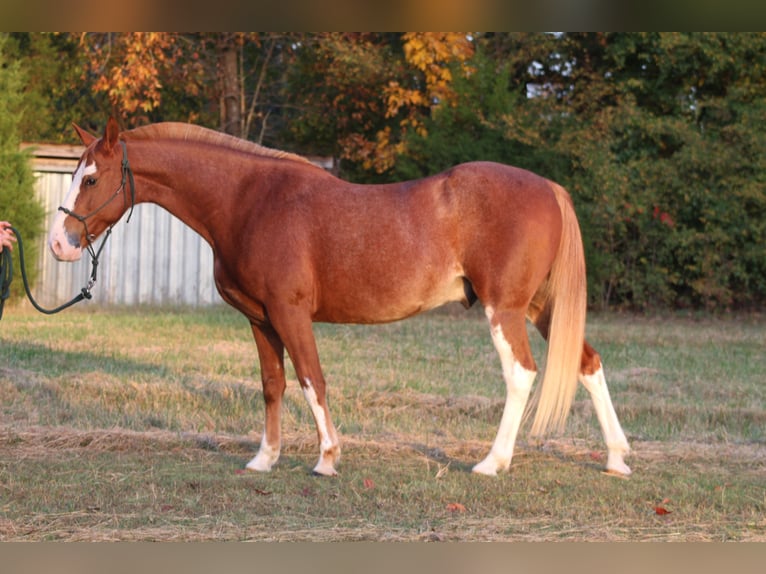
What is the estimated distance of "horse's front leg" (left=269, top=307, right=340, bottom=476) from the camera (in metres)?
5.04

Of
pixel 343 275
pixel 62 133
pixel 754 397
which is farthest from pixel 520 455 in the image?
pixel 62 133

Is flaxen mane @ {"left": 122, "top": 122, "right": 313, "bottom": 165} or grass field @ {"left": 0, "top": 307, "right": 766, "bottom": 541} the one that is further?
flaxen mane @ {"left": 122, "top": 122, "right": 313, "bottom": 165}

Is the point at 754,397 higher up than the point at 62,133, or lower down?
lower down

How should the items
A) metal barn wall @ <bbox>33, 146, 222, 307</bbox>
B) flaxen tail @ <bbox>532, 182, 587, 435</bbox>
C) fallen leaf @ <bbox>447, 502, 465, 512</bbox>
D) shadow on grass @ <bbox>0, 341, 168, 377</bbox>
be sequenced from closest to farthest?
1. fallen leaf @ <bbox>447, 502, 465, 512</bbox>
2. flaxen tail @ <bbox>532, 182, 587, 435</bbox>
3. shadow on grass @ <bbox>0, 341, 168, 377</bbox>
4. metal barn wall @ <bbox>33, 146, 222, 307</bbox>

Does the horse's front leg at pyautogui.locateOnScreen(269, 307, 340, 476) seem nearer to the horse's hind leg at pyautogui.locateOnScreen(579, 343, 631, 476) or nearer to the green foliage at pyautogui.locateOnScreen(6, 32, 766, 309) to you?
the horse's hind leg at pyautogui.locateOnScreen(579, 343, 631, 476)

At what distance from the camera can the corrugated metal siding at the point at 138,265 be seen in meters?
14.2

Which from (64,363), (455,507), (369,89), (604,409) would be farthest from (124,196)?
(369,89)

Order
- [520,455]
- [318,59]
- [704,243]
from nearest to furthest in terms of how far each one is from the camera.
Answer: [520,455] < [704,243] < [318,59]

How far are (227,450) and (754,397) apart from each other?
15.0 ft

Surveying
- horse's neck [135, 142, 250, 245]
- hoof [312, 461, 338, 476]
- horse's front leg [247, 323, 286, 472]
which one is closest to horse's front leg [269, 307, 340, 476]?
hoof [312, 461, 338, 476]

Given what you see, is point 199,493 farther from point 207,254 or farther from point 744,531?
point 207,254

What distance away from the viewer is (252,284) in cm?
507

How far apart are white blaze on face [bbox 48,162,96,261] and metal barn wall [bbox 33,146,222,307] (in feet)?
31.2

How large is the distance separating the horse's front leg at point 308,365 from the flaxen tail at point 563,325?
1160 millimetres
